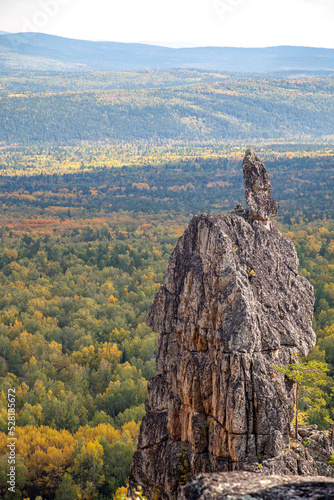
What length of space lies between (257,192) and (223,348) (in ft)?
25.3

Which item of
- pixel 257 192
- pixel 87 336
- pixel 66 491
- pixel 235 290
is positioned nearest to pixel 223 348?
pixel 235 290

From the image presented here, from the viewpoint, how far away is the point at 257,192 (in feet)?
76.2

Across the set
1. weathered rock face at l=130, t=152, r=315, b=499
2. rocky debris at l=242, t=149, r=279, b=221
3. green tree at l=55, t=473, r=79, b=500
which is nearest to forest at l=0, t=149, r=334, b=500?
green tree at l=55, t=473, r=79, b=500

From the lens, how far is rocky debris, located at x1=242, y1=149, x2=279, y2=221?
22.7 m

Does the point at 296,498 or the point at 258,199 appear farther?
the point at 258,199

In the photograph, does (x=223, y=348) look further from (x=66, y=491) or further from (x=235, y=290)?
(x=66, y=491)

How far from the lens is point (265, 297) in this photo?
20469 mm

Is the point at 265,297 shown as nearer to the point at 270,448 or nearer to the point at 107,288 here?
the point at 270,448

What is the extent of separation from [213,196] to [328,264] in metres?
107

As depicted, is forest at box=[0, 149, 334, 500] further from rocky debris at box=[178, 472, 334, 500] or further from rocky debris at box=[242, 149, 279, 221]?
→ rocky debris at box=[178, 472, 334, 500]

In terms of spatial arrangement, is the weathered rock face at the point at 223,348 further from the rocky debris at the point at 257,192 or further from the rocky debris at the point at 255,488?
the rocky debris at the point at 255,488

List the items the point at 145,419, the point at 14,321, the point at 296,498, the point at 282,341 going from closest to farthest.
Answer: the point at 296,498
the point at 282,341
the point at 145,419
the point at 14,321

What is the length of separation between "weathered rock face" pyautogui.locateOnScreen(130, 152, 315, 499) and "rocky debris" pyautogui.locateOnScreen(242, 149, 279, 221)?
2.6 inches

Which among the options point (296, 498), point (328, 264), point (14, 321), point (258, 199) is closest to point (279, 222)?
point (328, 264)
